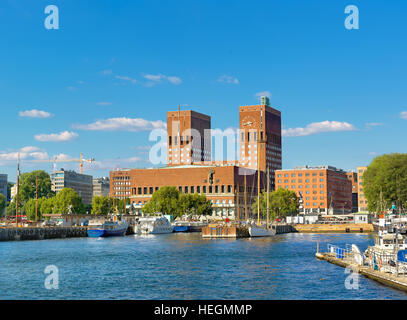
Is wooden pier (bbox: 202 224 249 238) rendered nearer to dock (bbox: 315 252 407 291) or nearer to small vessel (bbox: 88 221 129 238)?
small vessel (bbox: 88 221 129 238)

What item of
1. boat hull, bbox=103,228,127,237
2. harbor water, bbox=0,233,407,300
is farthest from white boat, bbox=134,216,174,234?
harbor water, bbox=0,233,407,300

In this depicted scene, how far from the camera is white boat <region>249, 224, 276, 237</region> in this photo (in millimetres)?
141750

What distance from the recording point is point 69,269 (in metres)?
67.1

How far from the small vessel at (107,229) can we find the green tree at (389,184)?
7338 centimetres

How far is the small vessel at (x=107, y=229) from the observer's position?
15150 cm

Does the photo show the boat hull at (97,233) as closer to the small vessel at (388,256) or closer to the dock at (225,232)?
the dock at (225,232)

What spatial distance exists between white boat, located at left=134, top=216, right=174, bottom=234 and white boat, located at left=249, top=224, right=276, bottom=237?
41373 millimetres

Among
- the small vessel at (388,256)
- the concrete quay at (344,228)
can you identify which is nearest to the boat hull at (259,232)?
the concrete quay at (344,228)

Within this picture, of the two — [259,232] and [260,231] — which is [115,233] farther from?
[260,231]
